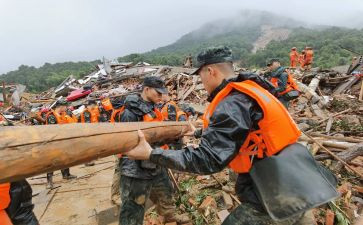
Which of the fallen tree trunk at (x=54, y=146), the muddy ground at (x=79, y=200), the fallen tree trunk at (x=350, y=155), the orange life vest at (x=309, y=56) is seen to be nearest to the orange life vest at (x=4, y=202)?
Answer: the fallen tree trunk at (x=54, y=146)

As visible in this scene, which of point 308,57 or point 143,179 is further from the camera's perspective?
point 308,57

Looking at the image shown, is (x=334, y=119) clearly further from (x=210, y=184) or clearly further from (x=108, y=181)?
(x=108, y=181)

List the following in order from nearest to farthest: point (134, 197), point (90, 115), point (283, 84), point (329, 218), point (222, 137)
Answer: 1. point (222, 137)
2. point (134, 197)
3. point (329, 218)
4. point (283, 84)
5. point (90, 115)

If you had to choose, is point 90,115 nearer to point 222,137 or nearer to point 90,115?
point 90,115

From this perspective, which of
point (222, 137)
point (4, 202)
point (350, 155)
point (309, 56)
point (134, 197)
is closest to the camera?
point (222, 137)

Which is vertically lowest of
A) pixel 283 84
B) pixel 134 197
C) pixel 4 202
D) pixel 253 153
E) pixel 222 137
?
pixel 134 197

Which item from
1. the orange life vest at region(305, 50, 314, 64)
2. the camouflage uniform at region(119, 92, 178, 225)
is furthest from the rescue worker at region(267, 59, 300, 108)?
the orange life vest at region(305, 50, 314, 64)

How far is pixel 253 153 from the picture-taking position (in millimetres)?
2254

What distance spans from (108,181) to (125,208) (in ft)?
13.7

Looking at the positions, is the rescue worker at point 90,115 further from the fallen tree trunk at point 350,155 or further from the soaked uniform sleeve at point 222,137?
the soaked uniform sleeve at point 222,137

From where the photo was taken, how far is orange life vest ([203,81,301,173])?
2.17 metres

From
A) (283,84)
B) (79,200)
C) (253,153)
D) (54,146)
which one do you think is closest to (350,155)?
(283,84)

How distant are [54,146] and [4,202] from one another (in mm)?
1111

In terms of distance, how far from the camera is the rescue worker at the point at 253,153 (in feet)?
6.96
